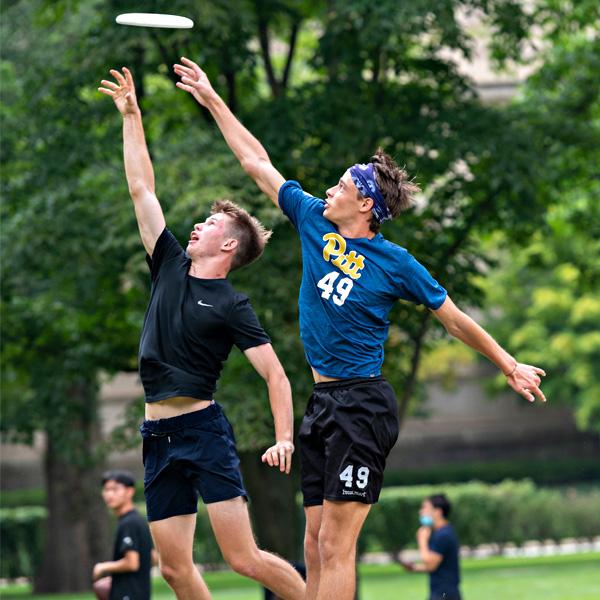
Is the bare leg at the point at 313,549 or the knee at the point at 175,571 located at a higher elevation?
the bare leg at the point at 313,549

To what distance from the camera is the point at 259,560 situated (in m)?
7.24

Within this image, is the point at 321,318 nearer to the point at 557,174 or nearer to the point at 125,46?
the point at 125,46

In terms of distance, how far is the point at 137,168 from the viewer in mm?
7484

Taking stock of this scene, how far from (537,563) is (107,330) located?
14287mm

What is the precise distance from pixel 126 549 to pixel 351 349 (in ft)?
15.8

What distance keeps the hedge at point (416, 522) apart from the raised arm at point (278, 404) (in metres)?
23.1

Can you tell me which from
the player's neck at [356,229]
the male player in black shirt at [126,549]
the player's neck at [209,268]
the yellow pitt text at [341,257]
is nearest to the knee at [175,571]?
the player's neck at [209,268]

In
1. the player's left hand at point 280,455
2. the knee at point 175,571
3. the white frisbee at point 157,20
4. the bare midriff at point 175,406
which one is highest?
the white frisbee at point 157,20

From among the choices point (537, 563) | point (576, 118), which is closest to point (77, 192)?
point (576, 118)

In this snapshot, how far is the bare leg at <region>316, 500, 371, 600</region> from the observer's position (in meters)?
6.61

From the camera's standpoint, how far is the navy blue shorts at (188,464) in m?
7.16

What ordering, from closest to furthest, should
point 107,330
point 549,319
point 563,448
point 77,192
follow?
point 77,192 < point 107,330 < point 549,319 < point 563,448

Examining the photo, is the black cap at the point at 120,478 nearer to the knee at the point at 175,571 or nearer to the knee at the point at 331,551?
the knee at the point at 175,571

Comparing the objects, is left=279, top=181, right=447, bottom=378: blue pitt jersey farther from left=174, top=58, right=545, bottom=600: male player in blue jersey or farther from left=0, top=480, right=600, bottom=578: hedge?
left=0, top=480, right=600, bottom=578: hedge
